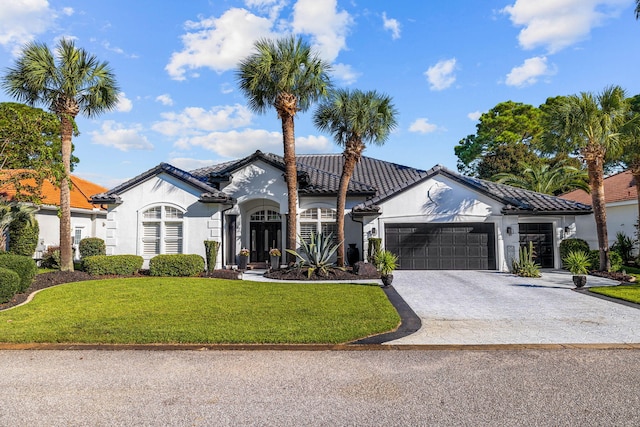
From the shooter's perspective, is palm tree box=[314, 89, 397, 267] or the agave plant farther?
palm tree box=[314, 89, 397, 267]

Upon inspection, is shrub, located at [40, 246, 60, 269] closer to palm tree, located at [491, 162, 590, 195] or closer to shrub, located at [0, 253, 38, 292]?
shrub, located at [0, 253, 38, 292]

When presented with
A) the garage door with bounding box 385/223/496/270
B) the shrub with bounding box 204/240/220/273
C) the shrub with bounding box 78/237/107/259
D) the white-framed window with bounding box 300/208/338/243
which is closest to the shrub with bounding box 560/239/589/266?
the garage door with bounding box 385/223/496/270

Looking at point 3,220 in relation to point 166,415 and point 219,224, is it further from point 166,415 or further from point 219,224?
point 166,415

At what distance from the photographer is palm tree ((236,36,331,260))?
1605cm

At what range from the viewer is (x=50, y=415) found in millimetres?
4105

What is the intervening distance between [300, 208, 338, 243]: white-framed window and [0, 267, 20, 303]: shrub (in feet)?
39.5

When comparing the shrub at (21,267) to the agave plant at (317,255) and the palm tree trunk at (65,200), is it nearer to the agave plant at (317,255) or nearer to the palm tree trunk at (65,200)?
the palm tree trunk at (65,200)

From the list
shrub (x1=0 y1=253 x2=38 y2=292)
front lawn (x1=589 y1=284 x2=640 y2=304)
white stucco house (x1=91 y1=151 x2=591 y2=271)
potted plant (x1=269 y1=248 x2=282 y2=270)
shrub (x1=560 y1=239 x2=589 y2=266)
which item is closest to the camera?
front lawn (x1=589 y1=284 x2=640 y2=304)

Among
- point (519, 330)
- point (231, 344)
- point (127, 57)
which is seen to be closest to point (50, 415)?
point (231, 344)

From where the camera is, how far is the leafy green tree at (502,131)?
39781 millimetres

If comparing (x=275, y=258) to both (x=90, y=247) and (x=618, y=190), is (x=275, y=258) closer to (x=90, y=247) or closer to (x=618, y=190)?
(x=90, y=247)

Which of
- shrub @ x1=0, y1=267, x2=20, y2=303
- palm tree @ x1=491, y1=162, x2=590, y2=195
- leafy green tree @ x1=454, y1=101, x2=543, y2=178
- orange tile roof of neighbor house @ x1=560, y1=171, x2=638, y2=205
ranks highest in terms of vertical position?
leafy green tree @ x1=454, y1=101, x2=543, y2=178

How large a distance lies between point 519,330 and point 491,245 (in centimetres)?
1138

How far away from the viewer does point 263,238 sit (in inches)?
830
